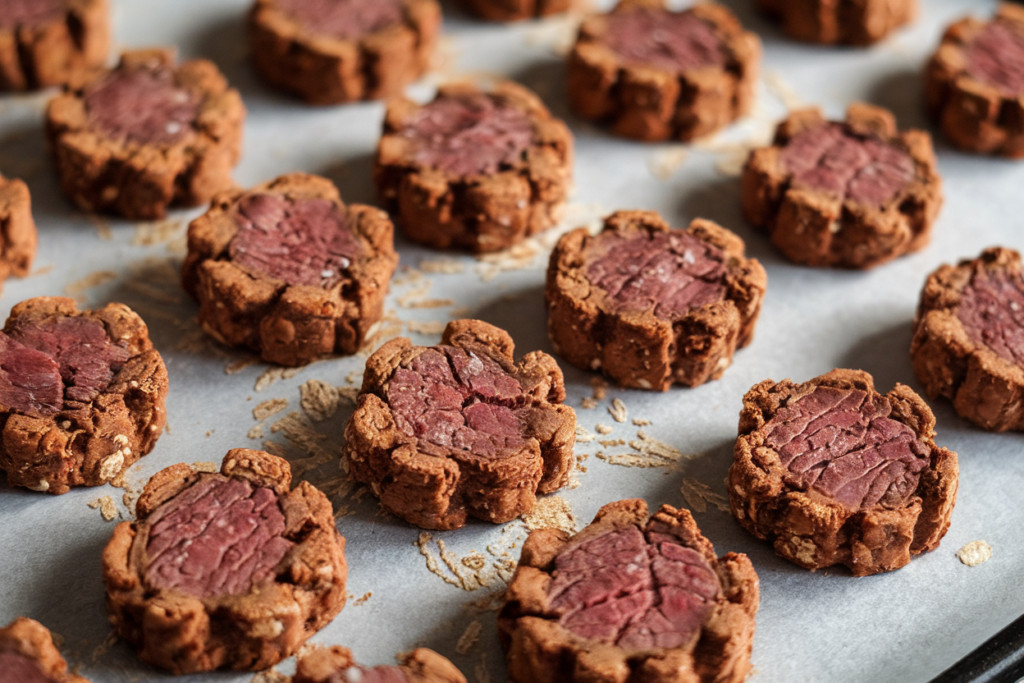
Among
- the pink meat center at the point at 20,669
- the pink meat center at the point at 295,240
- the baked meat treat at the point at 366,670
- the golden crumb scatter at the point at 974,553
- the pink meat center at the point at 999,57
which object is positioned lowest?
the pink meat center at the point at 20,669

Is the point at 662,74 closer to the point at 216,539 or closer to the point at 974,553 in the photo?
the point at 974,553

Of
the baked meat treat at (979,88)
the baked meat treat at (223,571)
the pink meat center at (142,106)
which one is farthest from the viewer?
the baked meat treat at (979,88)

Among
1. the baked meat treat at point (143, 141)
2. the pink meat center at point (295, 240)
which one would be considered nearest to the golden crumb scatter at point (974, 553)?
the pink meat center at point (295, 240)

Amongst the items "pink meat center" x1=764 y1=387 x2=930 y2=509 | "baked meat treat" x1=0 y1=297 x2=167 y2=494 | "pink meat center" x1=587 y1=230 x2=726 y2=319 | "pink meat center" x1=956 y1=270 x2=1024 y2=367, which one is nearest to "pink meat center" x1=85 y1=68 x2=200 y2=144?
"baked meat treat" x1=0 y1=297 x2=167 y2=494

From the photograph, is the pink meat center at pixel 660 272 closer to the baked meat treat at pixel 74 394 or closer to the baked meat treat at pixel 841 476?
the baked meat treat at pixel 841 476

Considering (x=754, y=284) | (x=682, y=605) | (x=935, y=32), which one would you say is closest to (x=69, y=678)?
(x=682, y=605)

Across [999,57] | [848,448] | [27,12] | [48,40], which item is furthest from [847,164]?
[27,12]

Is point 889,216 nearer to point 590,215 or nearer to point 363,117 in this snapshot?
point 590,215
